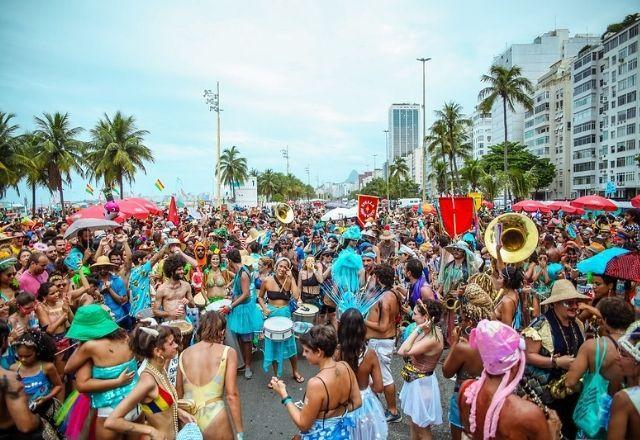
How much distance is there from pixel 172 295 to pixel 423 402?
12.4 ft

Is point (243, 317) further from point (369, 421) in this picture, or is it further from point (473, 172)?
point (473, 172)

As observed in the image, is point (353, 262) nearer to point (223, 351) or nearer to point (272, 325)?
point (272, 325)

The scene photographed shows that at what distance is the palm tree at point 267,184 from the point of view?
8869 cm

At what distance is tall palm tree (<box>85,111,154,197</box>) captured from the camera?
35.0 m

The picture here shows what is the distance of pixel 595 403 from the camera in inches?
116

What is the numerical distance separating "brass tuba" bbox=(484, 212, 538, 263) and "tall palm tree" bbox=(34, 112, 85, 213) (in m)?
38.6

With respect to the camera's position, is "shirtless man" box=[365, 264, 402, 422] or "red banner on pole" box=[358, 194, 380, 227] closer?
"shirtless man" box=[365, 264, 402, 422]

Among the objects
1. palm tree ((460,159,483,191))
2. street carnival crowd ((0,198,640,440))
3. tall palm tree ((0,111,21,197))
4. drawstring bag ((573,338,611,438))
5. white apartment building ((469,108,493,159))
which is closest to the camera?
street carnival crowd ((0,198,640,440))

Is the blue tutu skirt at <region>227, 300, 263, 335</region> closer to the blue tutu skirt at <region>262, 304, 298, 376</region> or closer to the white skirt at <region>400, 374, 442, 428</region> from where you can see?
the blue tutu skirt at <region>262, 304, 298, 376</region>

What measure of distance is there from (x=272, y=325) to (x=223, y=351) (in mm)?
2428

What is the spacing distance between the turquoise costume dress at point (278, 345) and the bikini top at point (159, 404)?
A: 2.88 m

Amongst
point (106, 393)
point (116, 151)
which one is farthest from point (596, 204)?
point (116, 151)

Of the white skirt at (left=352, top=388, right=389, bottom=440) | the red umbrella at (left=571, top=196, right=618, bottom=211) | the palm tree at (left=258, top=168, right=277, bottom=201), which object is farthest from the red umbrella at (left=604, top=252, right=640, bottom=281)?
the palm tree at (left=258, top=168, right=277, bottom=201)

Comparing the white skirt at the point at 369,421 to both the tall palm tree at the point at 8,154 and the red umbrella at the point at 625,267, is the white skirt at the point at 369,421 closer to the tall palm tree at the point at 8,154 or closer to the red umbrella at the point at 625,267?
the red umbrella at the point at 625,267
